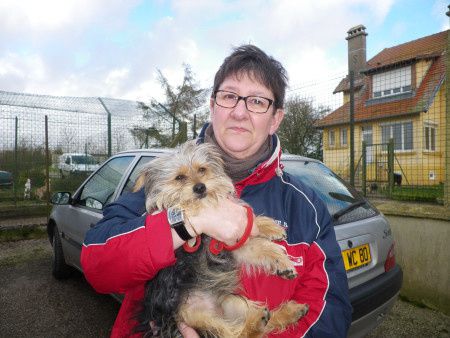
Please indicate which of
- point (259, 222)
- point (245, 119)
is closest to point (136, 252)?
point (259, 222)

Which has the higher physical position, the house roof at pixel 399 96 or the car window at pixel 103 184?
the house roof at pixel 399 96

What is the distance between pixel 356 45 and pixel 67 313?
89.9 ft

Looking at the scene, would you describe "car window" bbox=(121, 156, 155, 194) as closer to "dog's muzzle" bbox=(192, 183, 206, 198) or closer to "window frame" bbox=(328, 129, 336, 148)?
"dog's muzzle" bbox=(192, 183, 206, 198)

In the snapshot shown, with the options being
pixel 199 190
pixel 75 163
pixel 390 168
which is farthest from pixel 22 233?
pixel 390 168

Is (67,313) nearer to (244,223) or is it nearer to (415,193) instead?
(244,223)

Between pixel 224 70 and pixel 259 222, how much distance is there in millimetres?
1050

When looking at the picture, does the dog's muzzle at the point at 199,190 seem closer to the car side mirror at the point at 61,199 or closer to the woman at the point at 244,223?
the woman at the point at 244,223

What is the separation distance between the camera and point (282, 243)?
2.15 metres

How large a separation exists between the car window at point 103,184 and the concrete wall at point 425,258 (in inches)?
160

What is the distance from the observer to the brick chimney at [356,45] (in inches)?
1013

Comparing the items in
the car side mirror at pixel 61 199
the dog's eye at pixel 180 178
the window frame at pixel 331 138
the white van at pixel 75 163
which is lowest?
the car side mirror at pixel 61 199

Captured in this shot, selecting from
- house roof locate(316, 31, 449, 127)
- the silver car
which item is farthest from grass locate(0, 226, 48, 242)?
house roof locate(316, 31, 449, 127)

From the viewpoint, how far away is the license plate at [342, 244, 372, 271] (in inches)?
122

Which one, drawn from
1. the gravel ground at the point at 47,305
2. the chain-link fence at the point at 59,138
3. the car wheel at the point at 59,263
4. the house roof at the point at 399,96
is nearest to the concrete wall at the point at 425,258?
the house roof at the point at 399,96
